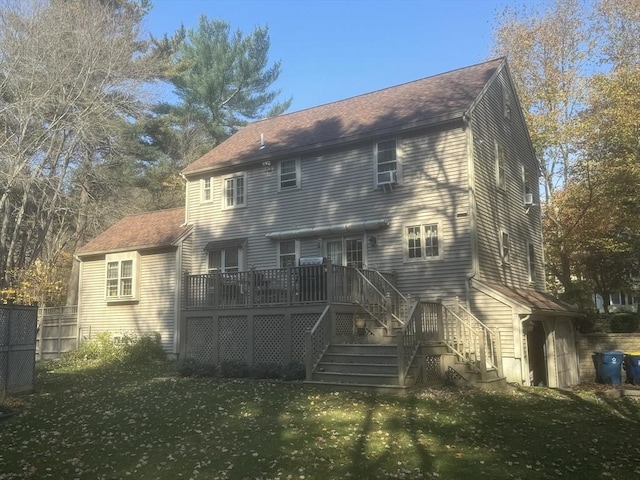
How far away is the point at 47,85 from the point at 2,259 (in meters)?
10.1

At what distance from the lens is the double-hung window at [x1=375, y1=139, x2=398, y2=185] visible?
697 inches

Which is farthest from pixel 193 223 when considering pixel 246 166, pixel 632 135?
pixel 632 135

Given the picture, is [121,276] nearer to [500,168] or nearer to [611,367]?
[500,168]

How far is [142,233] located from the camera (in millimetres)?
23688

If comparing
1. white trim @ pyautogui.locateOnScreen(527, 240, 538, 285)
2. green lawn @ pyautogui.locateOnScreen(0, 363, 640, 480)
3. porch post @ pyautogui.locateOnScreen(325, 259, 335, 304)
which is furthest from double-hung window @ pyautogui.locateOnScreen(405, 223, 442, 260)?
white trim @ pyautogui.locateOnScreen(527, 240, 538, 285)

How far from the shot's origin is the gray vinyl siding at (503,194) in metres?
17.1

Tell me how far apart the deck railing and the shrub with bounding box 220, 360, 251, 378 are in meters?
1.77

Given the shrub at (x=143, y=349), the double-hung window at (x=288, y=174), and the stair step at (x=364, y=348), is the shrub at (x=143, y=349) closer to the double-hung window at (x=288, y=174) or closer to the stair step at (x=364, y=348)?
the double-hung window at (x=288, y=174)

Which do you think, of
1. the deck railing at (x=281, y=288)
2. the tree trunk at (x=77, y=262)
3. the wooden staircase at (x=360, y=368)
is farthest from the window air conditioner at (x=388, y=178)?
the tree trunk at (x=77, y=262)

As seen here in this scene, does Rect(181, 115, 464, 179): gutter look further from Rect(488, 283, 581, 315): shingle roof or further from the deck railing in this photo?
Rect(488, 283, 581, 315): shingle roof

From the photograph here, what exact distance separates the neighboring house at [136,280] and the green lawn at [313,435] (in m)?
8.63

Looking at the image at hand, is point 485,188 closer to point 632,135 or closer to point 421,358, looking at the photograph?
point 421,358

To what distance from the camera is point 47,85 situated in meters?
24.7

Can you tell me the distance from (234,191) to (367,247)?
6061 mm
